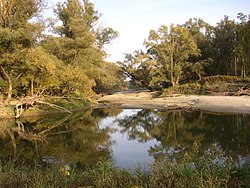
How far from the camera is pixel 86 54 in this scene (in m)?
38.1

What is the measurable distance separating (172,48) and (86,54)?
19.4 metres

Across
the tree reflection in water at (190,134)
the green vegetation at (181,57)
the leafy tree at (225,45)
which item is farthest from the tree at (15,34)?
the leafy tree at (225,45)

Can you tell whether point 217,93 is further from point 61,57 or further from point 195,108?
point 61,57

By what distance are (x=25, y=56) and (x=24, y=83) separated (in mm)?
3557

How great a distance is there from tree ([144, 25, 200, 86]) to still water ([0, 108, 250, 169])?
2778 cm

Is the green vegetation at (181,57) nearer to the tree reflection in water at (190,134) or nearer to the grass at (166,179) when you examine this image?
the tree reflection in water at (190,134)

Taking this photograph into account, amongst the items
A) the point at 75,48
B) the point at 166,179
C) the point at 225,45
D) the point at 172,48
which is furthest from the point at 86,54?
the point at 166,179

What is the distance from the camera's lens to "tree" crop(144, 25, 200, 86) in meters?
51.5

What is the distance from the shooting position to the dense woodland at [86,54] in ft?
81.7

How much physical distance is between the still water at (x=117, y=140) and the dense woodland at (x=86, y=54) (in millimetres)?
4720

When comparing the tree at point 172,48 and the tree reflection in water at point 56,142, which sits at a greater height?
the tree at point 172,48

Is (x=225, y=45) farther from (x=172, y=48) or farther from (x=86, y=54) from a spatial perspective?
(x=86, y=54)

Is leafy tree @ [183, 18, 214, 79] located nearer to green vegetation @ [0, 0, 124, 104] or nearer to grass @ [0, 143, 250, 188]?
green vegetation @ [0, 0, 124, 104]

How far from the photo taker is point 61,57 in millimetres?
37781
